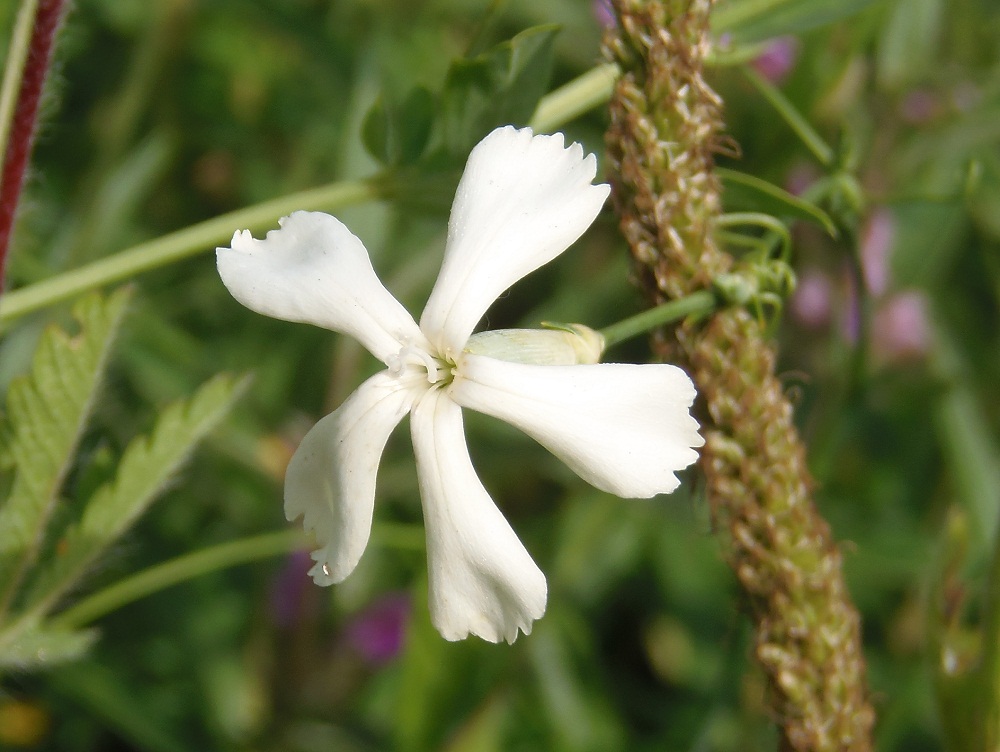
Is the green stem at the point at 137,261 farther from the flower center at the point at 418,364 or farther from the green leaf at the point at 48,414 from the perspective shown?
the flower center at the point at 418,364

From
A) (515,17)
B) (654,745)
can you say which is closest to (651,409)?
(654,745)

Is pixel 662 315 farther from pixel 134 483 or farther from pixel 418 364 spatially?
pixel 134 483

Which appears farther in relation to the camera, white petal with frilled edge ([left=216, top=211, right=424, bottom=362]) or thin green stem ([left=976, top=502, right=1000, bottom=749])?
thin green stem ([left=976, top=502, right=1000, bottom=749])

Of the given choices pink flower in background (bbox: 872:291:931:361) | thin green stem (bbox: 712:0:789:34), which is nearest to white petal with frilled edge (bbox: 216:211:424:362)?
thin green stem (bbox: 712:0:789:34)

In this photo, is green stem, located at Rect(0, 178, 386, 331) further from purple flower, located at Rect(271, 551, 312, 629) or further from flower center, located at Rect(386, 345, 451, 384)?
purple flower, located at Rect(271, 551, 312, 629)

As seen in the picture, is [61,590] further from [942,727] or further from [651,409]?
[942,727]
